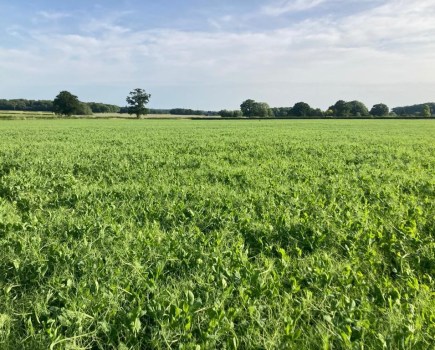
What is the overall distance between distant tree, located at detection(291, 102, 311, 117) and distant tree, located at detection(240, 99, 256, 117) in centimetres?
1818

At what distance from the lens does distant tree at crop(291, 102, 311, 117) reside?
139 meters

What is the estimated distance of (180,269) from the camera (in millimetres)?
3984

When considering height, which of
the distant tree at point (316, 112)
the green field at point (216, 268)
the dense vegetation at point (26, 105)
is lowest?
the green field at point (216, 268)

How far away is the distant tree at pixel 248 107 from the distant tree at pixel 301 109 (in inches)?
716

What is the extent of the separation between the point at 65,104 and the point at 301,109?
96012 millimetres

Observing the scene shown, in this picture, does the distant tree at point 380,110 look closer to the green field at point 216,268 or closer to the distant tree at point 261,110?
the distant tree at point 261,110

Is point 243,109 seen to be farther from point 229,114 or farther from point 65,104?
point 65,104

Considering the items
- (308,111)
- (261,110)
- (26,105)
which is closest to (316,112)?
(308,111)

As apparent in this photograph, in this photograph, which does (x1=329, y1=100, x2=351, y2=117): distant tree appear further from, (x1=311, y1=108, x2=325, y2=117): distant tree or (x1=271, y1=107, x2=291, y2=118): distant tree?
(x1=271, y1=107, x2=291, y2=118): distant tree

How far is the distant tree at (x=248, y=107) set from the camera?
145 m

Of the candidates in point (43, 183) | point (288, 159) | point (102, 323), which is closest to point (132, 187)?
point (43, 183)

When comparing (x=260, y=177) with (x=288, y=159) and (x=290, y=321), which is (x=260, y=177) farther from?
(x=290, y=321)

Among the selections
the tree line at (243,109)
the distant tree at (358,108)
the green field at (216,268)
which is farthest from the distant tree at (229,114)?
the green field at (216,268)

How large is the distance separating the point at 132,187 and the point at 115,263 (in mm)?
3931
